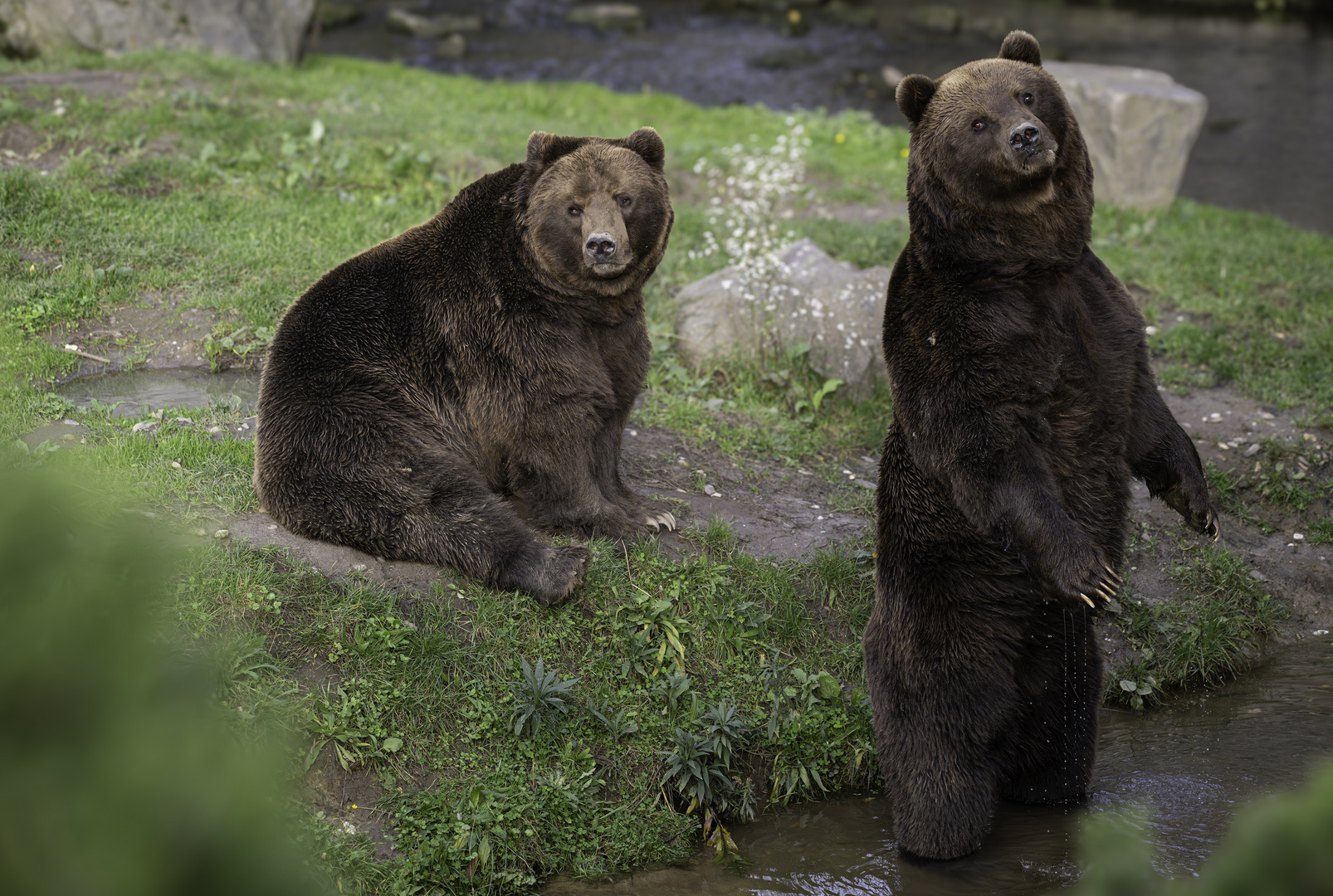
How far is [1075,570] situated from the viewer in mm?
3641

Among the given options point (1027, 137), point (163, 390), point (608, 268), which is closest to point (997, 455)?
point (1027, 137)

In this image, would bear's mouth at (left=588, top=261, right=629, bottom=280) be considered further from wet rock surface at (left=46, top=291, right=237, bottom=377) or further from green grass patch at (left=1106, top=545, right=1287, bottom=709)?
green grass patch at (left=1106, top=545, right=1287, bottom=709)

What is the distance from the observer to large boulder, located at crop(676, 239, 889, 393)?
701 cm

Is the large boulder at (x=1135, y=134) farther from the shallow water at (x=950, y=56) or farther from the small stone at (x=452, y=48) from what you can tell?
the small stone at (x=452, y=48)

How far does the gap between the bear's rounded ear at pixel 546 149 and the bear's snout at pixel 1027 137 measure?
2038 mm

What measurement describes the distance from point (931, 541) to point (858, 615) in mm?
1301

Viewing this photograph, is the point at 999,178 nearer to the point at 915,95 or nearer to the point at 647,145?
the point at 915,95

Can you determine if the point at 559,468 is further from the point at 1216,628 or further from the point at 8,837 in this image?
the point at 8,837

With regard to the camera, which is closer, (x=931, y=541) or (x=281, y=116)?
(x=931, y=541)

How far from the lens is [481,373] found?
185 inches

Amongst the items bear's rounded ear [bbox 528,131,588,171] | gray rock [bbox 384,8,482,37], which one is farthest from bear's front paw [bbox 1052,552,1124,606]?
gray rock [bbox 384,8,482,37]

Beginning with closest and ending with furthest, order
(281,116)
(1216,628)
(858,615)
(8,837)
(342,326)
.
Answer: (8,837) → (342,326) → (858,615) → (1216,628) → (281,116)

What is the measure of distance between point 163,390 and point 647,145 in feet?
10.4

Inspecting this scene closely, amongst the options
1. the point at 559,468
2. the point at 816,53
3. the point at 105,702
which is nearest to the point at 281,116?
the point at 559,468
